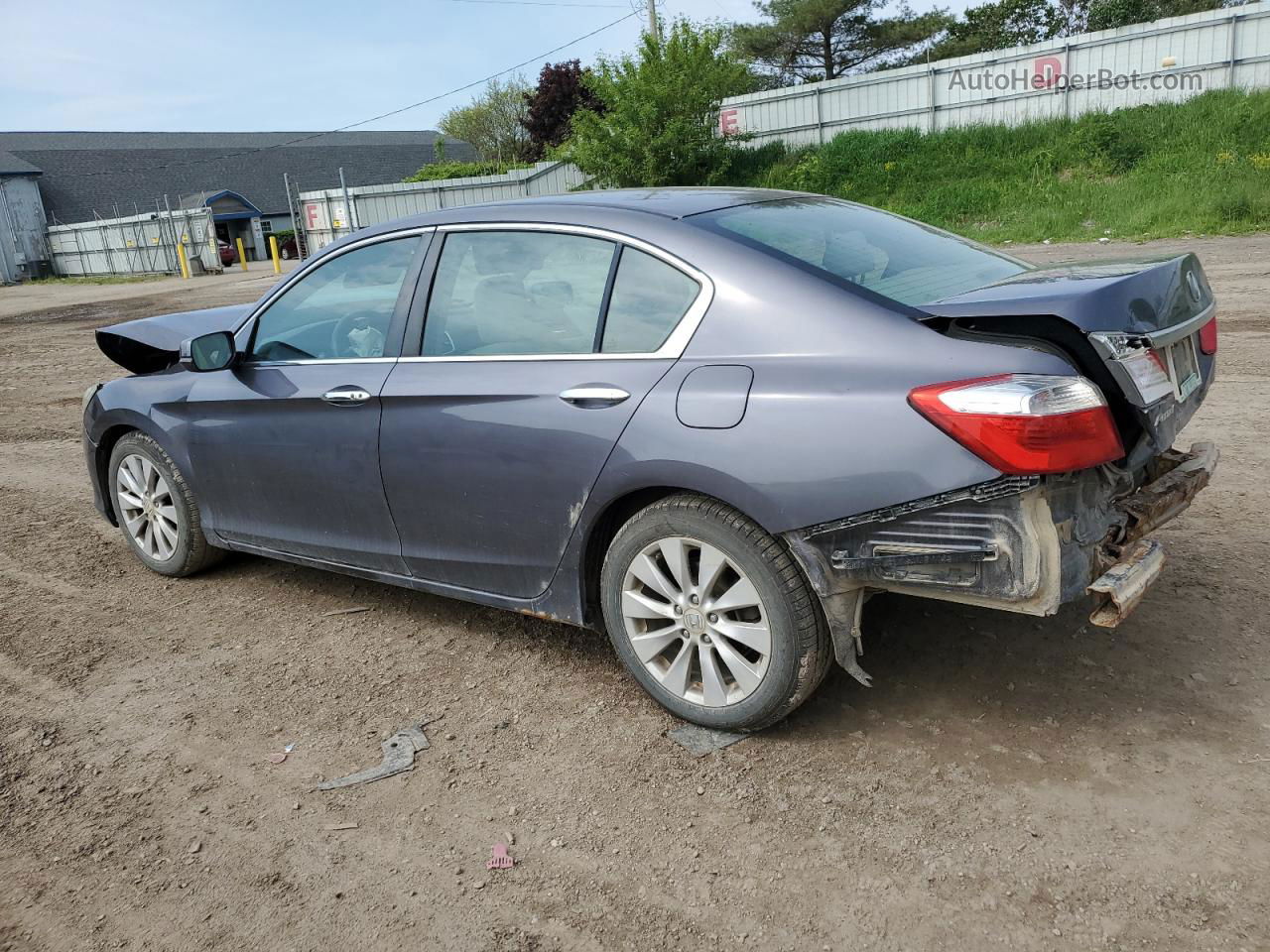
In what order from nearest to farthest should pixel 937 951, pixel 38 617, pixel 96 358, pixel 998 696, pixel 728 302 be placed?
pixel 937 951
pixel 728 302
pixel 998 696
pixel 38 617
pixel 96 358

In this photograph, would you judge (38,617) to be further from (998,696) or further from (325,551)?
(998,696)

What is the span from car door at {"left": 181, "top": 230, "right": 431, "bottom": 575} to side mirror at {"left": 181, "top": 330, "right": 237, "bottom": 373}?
2.2 inches

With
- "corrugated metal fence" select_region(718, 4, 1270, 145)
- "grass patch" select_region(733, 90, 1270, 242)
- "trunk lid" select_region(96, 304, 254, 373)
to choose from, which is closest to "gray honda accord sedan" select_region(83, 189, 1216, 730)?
"trunk lid" select_region(96, 304, 254, 373)

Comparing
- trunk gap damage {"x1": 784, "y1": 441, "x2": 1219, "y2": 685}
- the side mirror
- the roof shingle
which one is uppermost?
the roof shingle

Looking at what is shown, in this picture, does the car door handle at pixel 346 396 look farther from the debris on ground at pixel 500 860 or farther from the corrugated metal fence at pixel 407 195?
the corrugated metal fence at pixel 407 195

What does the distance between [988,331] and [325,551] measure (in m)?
2.71

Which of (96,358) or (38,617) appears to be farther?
(96,358)

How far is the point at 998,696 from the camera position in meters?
3.33

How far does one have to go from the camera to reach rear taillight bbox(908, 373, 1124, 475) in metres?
2.55

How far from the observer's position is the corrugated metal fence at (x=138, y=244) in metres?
39.5

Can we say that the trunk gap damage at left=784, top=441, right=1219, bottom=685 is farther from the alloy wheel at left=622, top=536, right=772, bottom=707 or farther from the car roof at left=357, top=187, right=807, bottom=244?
the car roof at left=357, top=187, right=807, bottom=244

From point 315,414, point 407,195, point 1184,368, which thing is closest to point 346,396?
point 315,414

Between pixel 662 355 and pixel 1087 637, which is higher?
pixel 662 355

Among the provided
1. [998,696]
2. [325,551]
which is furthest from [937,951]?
[325,551]
